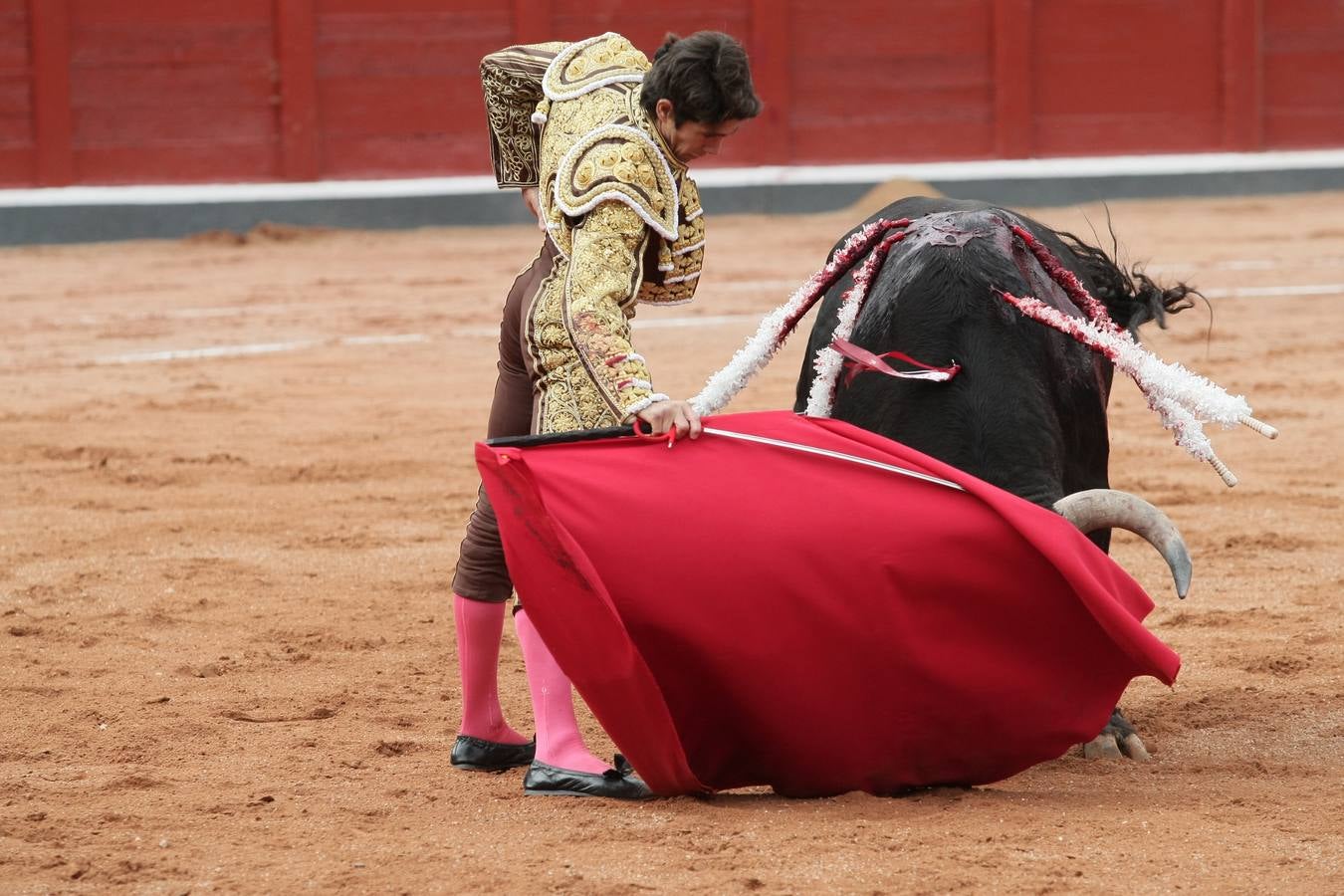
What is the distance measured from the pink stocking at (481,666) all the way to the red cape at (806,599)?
16.6 inches

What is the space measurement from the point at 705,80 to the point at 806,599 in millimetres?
654

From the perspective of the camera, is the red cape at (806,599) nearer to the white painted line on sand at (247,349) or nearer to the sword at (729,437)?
the sword at (729,437)

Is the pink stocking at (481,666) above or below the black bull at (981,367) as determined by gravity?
below

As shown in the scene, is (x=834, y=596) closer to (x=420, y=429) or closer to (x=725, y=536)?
(x=725, y=536)

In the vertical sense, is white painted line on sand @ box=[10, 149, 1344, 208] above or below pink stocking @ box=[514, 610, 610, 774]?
above

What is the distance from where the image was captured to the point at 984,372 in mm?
2598

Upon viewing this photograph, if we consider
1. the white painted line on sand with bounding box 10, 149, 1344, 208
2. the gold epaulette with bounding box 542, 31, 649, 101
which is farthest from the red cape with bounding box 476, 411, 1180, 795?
the white painted line on sand with bounding box 10, 149, 1344, 208

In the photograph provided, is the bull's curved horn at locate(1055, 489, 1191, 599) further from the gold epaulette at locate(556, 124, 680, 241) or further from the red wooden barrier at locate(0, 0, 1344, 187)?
the red wooden barrier at locate(0, 0, 1344, 187)

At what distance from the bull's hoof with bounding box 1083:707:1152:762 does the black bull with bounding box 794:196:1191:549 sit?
0.97ft

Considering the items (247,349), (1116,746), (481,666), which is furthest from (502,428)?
(247,349)

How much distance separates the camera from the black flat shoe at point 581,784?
2.41 metres

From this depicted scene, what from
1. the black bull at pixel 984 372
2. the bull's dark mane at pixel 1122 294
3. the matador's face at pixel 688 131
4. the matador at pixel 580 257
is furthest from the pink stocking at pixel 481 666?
the bull's dark mane at pixel 1122 294

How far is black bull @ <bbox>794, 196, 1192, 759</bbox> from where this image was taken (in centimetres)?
250

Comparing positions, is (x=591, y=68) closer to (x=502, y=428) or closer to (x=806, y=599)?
(x=502, y=428)
